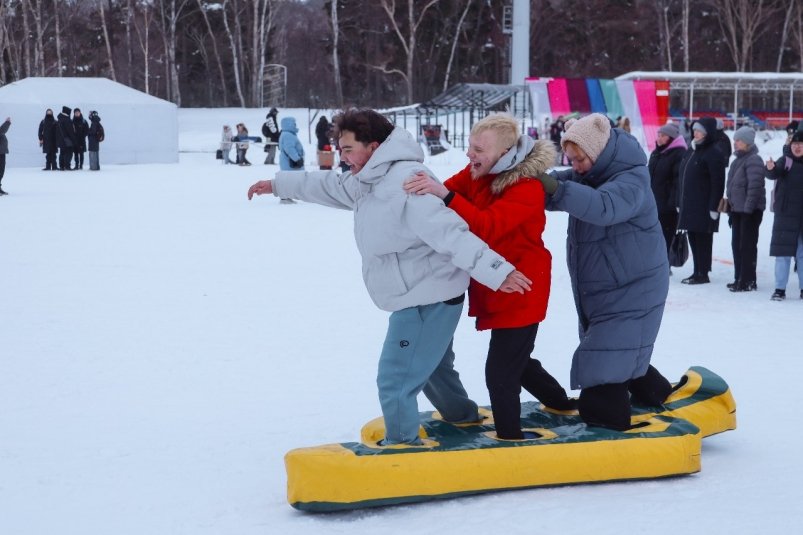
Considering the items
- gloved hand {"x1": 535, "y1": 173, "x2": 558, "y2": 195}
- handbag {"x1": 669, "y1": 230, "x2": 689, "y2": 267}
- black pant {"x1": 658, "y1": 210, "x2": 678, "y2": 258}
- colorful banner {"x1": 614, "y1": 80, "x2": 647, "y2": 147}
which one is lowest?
handbag {"x1": 669, "y1": 230, "x2": 689, "y2": 267}

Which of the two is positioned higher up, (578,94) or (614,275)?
(578,94)

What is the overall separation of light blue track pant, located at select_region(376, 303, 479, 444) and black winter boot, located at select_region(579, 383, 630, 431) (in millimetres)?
678

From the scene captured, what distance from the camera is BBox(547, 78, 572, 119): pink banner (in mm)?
26625

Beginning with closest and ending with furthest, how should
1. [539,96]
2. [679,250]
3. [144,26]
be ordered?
[679,250] → [539,96] → [144,26]

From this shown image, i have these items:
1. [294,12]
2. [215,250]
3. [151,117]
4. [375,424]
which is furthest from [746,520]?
[294,12]

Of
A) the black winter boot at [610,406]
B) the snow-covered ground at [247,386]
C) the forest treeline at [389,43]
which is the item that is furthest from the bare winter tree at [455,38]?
the black winter boot at [610,406]

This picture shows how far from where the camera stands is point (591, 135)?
380 centimetres

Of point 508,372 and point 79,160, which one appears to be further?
point 79,160

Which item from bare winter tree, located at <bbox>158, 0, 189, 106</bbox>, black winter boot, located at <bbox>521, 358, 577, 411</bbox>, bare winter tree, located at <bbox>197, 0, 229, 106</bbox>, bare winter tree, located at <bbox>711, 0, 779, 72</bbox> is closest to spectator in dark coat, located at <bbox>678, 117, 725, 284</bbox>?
black winter boot, located at <bbox>521, 358, 577, 411</bbox>

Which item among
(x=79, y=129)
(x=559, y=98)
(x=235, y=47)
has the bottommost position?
(x=79, y=129)

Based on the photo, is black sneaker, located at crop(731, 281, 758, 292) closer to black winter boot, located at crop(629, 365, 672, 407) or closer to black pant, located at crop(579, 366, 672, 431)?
black winter boot, located at crop(629, 365, 672, 407)

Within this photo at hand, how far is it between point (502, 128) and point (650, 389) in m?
1.39

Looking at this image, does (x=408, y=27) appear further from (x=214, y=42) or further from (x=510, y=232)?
(x=510, y=232)

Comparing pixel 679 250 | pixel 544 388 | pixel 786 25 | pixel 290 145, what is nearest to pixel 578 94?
pixel 290 145
